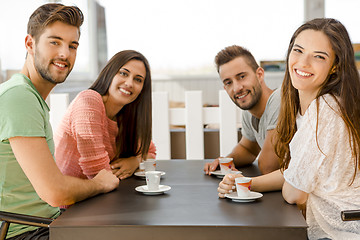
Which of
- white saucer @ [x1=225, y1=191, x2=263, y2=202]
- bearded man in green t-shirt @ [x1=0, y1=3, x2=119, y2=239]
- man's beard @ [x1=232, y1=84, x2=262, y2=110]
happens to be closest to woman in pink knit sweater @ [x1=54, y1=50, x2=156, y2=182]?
bearded man in green t-shirt @ [x1=0, y1=3, x2=119, y2=239]

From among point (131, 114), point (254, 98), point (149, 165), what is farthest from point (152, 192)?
point (254, 98)

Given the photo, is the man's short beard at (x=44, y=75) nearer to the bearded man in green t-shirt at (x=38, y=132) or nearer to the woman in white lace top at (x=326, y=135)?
the bearded man in green t-shirt at (x=38, y=132)

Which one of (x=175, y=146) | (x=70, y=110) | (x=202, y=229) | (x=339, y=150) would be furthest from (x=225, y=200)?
(x=175, y=146)

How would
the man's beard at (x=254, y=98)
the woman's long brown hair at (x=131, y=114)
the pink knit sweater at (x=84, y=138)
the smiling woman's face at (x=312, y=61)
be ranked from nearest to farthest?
the smiling woman's face at (x=312, y=61) → the pink knit sweater at (x=84, y=138) → the woman's long brown hair at (x=131, y=114) → the man's beard at (x=254, y=98)

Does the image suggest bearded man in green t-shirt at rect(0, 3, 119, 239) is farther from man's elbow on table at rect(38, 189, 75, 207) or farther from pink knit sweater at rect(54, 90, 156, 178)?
pink knit sweater at rect(54, 90, 156, 178)

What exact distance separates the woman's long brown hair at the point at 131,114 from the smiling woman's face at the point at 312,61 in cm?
106

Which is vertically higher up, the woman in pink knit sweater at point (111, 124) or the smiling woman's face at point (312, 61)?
the smiling woman's face at point (312, 61)

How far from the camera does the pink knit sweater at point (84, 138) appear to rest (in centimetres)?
202

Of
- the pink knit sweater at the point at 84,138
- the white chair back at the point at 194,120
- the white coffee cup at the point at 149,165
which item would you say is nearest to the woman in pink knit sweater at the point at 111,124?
the pink knit sweater at the point at 84,138

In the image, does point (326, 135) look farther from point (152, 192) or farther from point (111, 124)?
point (111, 124)

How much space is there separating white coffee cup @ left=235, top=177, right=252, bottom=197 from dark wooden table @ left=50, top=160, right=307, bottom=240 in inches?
2.3

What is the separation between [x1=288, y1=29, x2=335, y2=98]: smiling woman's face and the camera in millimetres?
1643

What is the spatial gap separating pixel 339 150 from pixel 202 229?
24.5 inches

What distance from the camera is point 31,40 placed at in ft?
6.07
